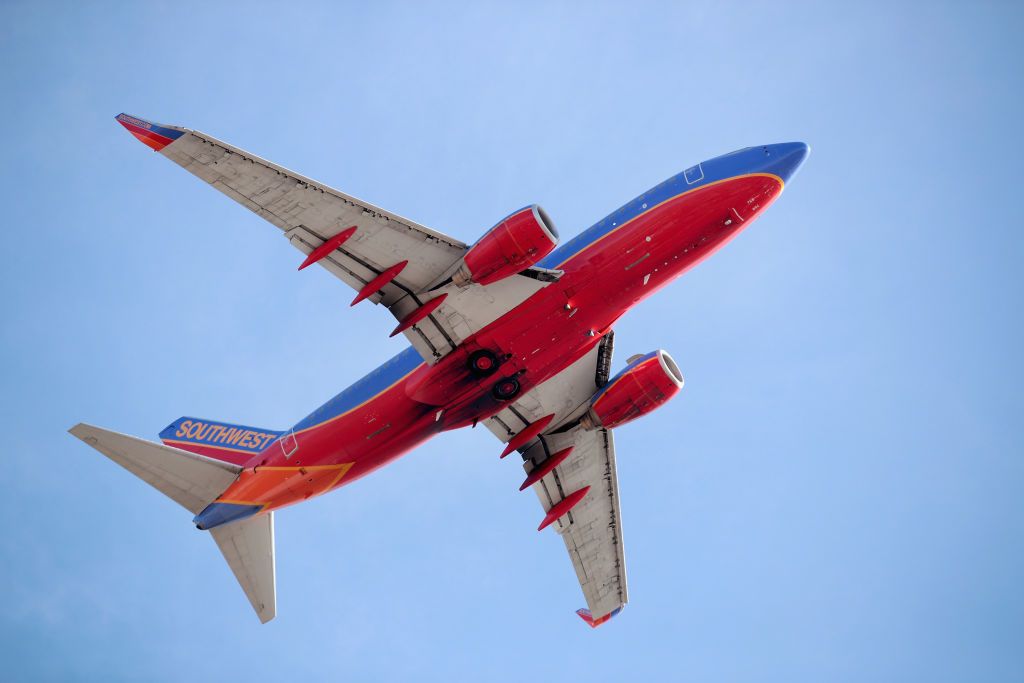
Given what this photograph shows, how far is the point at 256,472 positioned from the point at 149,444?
13.0 ft

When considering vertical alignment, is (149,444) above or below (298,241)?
below

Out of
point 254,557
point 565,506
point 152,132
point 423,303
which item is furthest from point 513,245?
point 254,557

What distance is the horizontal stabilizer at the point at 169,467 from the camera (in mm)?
31656

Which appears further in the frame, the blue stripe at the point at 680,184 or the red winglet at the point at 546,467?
the red winglet at the point at 546,467

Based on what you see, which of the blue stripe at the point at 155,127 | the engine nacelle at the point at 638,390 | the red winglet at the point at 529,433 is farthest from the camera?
the red winglet at the point at 529,433

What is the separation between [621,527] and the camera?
42.4 metres

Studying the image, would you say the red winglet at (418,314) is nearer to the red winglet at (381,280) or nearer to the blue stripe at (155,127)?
the red winglet at (381,280)

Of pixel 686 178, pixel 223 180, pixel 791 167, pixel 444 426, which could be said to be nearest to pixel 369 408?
pixel 444 426

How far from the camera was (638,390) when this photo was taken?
37188 millimetres

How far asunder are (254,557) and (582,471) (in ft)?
49.1

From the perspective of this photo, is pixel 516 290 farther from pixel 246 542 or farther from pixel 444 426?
pixel 246 542

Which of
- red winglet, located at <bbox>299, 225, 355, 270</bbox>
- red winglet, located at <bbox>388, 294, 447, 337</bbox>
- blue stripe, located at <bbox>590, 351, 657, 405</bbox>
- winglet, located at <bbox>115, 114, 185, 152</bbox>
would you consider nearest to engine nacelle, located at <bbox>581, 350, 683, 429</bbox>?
blue stripe, located at <bbox>590, 351, 657, 405</bbox>

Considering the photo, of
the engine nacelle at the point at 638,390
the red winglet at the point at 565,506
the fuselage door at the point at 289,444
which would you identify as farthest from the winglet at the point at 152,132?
the red winglet at the point at 565,506

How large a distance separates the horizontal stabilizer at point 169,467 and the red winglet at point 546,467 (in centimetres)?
1297
